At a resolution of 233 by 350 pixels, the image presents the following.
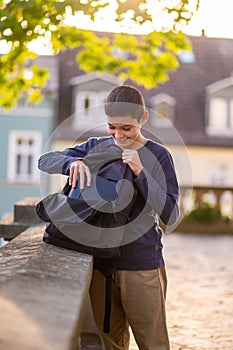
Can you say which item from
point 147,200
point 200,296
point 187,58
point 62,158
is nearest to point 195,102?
point 187,58

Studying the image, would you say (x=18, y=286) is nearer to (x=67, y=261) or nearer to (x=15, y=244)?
(x=67, y=261)

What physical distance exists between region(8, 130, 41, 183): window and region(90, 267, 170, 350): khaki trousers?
104 feet

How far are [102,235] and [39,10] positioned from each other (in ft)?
18.1

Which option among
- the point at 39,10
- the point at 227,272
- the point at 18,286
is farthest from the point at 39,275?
the point at 227,272

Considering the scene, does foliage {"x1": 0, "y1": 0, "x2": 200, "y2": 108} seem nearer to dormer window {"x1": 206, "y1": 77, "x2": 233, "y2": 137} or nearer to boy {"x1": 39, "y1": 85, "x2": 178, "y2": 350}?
boy {"x1": 39, "y1": 85, "x2": 178, "y2": 350}

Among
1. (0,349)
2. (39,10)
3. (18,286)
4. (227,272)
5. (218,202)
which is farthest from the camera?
(218,202)

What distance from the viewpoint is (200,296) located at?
306 inches

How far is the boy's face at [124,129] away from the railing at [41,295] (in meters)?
0.51

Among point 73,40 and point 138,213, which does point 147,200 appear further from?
Result: point 73,40

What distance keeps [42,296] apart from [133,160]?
1.14m

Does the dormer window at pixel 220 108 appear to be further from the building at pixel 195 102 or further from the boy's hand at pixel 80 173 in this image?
the boy's hand at pixel 80 173

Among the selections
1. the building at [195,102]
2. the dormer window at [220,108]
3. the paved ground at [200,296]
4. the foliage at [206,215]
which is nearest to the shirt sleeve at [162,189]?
the paved ground at [200,296]

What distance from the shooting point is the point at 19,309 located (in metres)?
2.13

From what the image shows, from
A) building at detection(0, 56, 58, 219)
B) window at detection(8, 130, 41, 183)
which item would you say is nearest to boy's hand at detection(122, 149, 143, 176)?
building at detection(0, 56, 58, 219)
